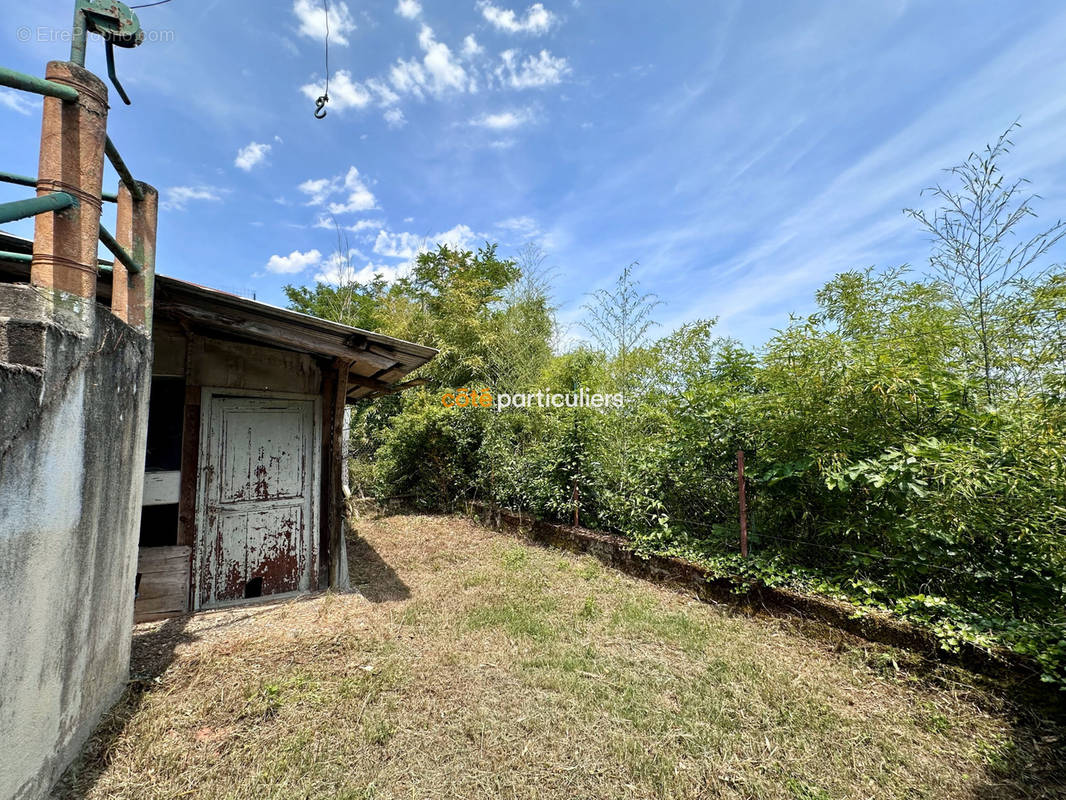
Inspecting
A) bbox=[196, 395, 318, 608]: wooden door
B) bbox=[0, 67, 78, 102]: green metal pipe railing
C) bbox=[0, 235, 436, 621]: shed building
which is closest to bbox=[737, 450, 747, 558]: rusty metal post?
bbox=[0, 235, 436, 621]: shed building

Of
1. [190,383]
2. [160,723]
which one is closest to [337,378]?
[190,383]

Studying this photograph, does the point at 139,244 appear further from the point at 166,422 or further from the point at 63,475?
the point at 166,422

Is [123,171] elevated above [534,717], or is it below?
above

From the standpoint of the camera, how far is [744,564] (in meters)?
3.47

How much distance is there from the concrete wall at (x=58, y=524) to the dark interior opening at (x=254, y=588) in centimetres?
162

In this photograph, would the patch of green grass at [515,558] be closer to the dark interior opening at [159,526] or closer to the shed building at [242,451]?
the shed building at [242,451]

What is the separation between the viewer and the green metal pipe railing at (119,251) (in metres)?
1.82

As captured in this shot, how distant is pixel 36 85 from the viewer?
149 centimetres

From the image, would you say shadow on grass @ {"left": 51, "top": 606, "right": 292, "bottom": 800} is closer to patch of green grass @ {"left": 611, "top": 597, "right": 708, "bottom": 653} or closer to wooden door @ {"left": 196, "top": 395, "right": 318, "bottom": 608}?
wooden door @ {"left": 196, "top": 395, "right": 318, "bottom": 608}

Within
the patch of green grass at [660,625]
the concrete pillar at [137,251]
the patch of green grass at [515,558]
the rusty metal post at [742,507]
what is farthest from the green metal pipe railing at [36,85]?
the patch of green grass at [515,558]

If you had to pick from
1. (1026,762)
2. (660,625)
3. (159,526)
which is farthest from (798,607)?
(159,526)

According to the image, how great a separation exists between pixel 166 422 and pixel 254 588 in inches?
58.2

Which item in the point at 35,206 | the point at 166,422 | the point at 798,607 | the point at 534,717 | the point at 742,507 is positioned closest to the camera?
the point at 35,206

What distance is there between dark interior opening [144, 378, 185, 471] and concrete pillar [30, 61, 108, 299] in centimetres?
202
